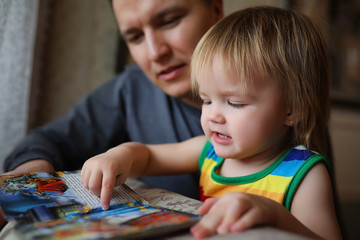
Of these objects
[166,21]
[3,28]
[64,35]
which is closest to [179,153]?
[166,21]

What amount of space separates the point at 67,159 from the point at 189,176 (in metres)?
0.46

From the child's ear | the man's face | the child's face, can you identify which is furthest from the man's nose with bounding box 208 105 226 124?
the man's face

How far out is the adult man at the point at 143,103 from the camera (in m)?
1.07

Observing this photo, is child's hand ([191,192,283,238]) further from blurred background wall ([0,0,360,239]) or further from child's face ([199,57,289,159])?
blurred background wall ([0,0,360,239])

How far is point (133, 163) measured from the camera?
0.87 m

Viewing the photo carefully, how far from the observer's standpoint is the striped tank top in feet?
2.38

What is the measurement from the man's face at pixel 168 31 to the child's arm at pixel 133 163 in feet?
0.81

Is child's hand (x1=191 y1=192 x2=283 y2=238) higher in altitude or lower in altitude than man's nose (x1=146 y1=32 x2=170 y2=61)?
lower

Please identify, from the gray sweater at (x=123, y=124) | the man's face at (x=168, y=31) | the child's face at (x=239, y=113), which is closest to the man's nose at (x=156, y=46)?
the man's face at (x=168, y=31)

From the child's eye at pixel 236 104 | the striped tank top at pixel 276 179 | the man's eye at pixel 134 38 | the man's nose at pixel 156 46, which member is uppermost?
the man's eye at pixel 134 38

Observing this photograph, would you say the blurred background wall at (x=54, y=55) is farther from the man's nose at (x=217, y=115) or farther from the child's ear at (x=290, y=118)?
the man's nose at (x=217, y=115)

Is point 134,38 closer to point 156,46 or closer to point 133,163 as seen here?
point 156,46

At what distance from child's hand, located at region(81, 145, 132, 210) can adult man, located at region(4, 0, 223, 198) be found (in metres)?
0.28

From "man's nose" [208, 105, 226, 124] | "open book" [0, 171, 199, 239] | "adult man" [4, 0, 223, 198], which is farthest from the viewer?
"adult man" [4, 0, 223, 198]
